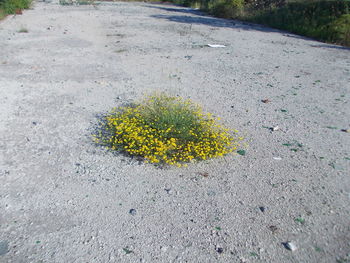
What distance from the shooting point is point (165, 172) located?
3594 mm

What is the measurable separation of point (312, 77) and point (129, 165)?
5.18 meters

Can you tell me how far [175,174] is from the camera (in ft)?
Result: 11.7

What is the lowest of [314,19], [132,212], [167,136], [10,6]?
[132,212]

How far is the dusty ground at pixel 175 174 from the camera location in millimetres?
2650

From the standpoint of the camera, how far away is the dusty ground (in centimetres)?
265

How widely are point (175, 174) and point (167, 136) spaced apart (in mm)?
593

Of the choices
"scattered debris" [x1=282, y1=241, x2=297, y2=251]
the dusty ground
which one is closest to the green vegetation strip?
the dusty ground

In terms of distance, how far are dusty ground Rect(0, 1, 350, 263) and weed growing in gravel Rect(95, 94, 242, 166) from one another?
0.17m

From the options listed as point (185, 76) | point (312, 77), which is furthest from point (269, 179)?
point (312, 77)

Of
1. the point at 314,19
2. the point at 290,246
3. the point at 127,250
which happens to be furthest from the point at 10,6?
the point at 290,246

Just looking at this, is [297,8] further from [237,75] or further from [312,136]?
[312,136]

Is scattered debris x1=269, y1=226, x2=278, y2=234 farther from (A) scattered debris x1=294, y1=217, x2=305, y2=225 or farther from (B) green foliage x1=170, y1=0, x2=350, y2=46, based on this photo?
(B) green foliage x1=170, y1=0, x2=350, y2=46

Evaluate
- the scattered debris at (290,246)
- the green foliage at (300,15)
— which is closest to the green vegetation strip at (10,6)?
the green foliage at (300,15)

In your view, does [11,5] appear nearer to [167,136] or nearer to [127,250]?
[167,136]
